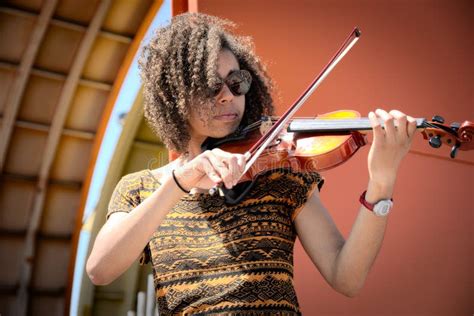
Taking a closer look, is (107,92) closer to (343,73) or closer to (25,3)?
(25,3)

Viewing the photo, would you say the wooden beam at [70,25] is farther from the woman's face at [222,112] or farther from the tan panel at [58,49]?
the woman's face at [222,112]

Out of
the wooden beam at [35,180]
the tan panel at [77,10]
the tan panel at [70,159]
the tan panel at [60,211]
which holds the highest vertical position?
the tan panel at [77,10]

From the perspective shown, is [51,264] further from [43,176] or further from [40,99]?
[40,99]

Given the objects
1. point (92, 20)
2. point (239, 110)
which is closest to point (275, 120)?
point (239, 110)

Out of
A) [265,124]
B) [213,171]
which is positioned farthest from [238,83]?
[213,171]

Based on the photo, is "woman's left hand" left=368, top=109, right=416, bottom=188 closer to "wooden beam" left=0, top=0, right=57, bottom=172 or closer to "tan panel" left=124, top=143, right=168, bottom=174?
"wooden beam" left=0, top=0, right=57, bottom=172

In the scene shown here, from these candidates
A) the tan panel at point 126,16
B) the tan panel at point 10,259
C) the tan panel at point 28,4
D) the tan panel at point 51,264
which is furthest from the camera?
the tan panel at point 51,264

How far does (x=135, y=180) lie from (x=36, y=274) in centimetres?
460

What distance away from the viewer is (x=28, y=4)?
5164 mm

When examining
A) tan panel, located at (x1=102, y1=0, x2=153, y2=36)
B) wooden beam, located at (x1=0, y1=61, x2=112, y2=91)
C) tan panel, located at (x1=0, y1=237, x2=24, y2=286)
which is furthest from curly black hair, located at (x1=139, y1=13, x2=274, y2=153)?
tan panel, located at (x1=0, y1=237, x2=24, y2=286)

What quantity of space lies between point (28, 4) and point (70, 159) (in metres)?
1.51

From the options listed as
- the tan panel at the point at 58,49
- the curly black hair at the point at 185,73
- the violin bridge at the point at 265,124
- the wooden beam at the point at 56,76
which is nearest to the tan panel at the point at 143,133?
the wooden beam at the point at 56,76

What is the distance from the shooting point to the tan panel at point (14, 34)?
519cm

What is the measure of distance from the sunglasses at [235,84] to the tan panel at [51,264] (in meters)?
4.67
